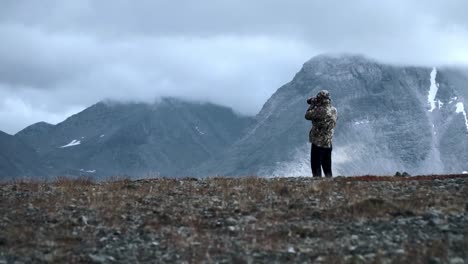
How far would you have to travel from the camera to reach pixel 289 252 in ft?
52.9

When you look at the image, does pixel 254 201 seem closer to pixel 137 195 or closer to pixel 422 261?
pixel 137 195

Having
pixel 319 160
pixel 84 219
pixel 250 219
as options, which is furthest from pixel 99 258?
pixel 319 160

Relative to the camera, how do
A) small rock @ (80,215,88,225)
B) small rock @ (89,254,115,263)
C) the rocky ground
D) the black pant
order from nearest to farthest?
1. small rock @ (89,254,115,263)
2. the rocky ground
3. small rock @ (80,215,88,225)
4. the black pant

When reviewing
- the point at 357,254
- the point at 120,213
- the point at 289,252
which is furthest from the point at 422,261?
the point at 120,213

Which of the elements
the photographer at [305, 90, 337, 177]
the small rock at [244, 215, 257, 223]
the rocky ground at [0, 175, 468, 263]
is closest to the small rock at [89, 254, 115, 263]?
the rocky ground at [0, 175, 468, 263]

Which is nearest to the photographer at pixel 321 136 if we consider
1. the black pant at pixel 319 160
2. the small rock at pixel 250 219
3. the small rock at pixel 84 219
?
the black pant at pixel 319 160

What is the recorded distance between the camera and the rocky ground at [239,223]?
52.5ft

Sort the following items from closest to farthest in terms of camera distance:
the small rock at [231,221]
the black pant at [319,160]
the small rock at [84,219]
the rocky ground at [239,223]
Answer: the rocky ground at [239,223], the small rock at [231,221], the small rock at [84,219], the black pant at [319,160]

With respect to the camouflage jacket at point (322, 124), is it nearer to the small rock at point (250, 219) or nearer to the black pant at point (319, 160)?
the black pant at point (319, 160)

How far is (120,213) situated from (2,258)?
13.1ft

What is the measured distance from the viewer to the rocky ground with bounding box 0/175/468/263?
52.5 feet

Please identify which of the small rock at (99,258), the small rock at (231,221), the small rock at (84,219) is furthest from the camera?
the small rock at (84,219)

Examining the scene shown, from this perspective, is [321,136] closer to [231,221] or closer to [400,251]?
[231,221]

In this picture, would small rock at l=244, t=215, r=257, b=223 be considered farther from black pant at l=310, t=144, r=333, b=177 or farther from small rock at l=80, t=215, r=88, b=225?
black pant at l=310, t=144, r=333, b=177
